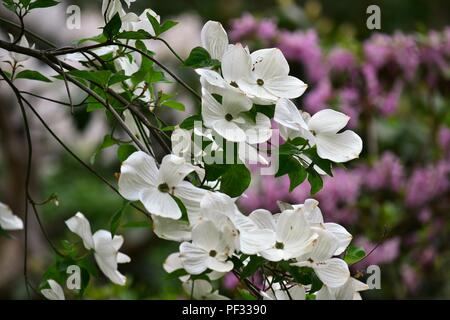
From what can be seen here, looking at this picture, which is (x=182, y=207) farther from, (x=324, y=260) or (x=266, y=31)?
(x=266, y=31)

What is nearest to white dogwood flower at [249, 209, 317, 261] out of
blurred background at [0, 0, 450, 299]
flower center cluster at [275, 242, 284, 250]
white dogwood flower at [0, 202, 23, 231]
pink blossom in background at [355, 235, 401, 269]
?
flower center cluster at [275, 242, 284, 250]

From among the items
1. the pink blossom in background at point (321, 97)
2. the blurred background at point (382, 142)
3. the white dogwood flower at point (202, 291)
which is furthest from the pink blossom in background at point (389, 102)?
the white dogwood flower at point (202, 291)

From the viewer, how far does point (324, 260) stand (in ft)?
1.73

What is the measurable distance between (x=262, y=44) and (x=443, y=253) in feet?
1.88

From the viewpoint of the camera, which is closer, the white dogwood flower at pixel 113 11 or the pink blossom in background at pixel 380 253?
the white dogwood flower at pixel 113 11

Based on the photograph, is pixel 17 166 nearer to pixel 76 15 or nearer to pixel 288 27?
pixel 288 27

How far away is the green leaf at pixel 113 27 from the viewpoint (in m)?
0.56

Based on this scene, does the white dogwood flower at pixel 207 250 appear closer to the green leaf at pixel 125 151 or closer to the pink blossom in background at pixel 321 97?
the green leaf at pixel 125 151

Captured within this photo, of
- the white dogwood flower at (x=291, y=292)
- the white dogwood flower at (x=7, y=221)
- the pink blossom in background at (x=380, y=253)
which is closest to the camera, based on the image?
the white dogwood flower at (x=291, y=292)

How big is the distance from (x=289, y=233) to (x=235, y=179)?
0.05 m

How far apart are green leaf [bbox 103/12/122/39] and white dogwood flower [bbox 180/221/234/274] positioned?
0.57 ft

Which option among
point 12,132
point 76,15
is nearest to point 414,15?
point 12,132

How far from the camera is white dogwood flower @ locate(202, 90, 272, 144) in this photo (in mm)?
504

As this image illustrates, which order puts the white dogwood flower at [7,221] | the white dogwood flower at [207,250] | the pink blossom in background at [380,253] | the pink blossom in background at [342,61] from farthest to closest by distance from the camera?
the pink blossom in background at [342,61]
the pink blossom in background at [380,253]
the white dogwood flower at [7,221]
the white dogwood flower at [207,250]
